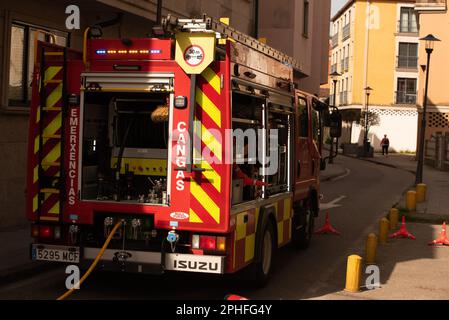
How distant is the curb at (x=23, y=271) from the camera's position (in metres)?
8.24

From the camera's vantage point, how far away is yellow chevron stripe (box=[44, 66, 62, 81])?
24.4 feet

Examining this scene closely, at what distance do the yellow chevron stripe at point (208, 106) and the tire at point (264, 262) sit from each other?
182cm

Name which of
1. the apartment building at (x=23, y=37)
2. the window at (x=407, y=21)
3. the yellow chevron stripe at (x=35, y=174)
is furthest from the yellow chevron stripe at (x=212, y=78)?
the window at (x=407, y=21)

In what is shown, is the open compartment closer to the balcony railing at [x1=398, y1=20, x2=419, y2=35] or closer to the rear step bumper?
the rear step bumper

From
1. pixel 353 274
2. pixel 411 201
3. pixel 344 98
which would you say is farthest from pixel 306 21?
pixel 344 98

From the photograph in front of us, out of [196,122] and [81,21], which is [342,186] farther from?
[196,122]

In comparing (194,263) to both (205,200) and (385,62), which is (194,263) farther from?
(385,62)

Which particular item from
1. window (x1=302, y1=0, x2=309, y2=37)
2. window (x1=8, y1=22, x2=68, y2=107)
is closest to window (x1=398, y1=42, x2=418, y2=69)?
window (x1=302, y1=0, x2=309, y2=37)

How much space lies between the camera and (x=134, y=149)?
8.05 meters

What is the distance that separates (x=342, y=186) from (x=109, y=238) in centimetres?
1903

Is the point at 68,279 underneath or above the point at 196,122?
underneath
